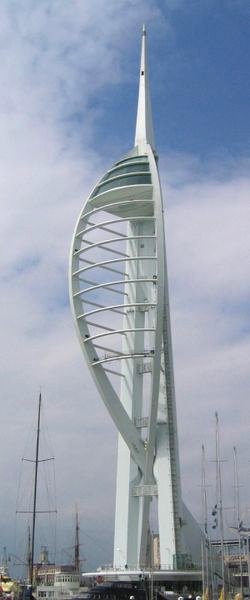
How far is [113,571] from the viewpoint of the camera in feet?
199

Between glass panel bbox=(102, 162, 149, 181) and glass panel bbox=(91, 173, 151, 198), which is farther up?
glass panel bbox=(102, 162, 149, 181)

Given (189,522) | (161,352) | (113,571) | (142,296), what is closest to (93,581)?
(113,571)

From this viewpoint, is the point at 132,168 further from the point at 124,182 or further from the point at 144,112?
the point at 144,112

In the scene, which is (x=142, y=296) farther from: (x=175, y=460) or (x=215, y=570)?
(x=215, y=570)

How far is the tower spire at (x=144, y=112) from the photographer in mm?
75875

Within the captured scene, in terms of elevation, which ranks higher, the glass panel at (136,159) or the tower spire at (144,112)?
the tower spire at (144,112)

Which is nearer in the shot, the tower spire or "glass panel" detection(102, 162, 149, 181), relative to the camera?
"glass panel" detection(102, 162, 149, 181)

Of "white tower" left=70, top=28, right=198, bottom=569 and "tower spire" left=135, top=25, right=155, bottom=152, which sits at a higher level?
"tower spire" left=135, top=25, right=155, bottom=152

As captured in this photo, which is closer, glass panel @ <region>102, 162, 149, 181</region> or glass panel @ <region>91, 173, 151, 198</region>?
glass panel @ <region>91, 173, 151, 198</region>

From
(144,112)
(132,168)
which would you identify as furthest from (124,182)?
(144,112)

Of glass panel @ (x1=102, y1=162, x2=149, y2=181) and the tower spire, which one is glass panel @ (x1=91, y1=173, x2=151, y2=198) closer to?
glass panel @ (x1=102, y1=162, x2=149, y2=181)

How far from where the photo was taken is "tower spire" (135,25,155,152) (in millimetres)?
75875

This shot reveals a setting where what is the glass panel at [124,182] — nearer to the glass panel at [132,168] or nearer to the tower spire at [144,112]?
the glass panel at [132,168]

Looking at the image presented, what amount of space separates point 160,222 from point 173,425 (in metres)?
17.2
